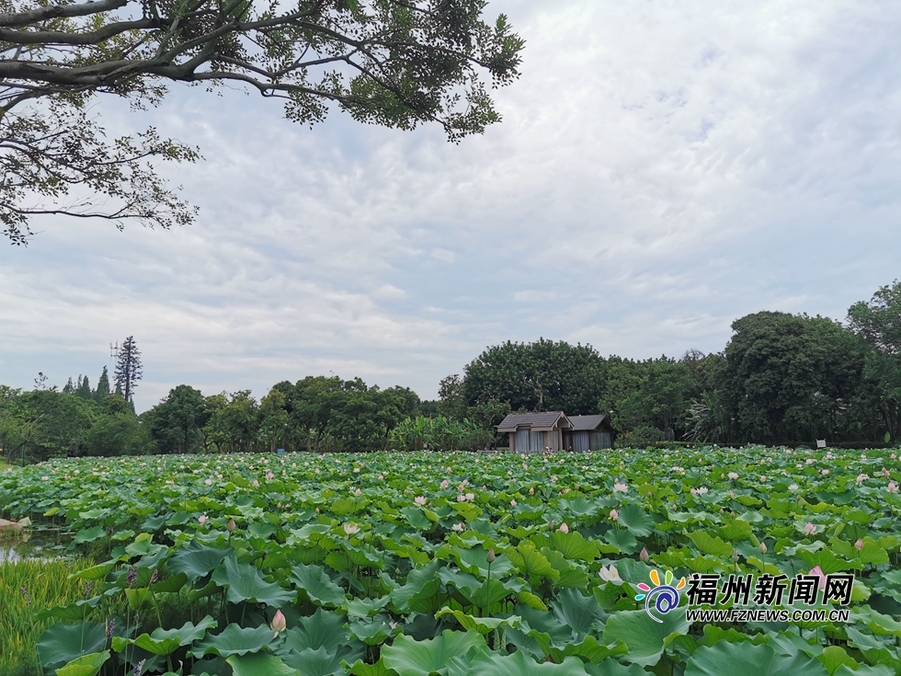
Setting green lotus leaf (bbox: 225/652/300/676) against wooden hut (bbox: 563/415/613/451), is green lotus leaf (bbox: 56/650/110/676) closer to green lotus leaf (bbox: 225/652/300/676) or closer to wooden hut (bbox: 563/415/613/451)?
green lotus leaf (bbox: 225/652/300/676)

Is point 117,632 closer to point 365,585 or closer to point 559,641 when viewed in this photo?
point 365,585

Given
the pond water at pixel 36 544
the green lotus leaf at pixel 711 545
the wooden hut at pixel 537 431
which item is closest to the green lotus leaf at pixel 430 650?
the green lotus leaf at pixel 711 545

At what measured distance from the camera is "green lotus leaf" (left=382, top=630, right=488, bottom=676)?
4.81 feet

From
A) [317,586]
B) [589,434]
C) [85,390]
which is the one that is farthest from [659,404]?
[85,390]

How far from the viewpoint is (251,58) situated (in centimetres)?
627

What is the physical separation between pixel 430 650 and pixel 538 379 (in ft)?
137

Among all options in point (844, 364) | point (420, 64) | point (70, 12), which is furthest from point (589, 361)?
point (70, 12)

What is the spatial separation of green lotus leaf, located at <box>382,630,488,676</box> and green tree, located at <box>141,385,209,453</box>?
1404 inches

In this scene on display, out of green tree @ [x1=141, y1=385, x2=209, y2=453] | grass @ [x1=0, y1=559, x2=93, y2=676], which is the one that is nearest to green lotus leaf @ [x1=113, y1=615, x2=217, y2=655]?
grass @ [x1=0, y1=559, x2=93, y2=676]

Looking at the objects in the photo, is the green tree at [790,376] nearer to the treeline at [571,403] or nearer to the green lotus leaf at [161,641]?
the treeline at [571,403]

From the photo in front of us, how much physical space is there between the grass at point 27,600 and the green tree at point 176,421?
104 ft

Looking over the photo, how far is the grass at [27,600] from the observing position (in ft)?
8.07

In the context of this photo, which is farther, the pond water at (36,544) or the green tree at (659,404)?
the green tree at (659,404)

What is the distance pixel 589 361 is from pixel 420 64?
40166 mm
